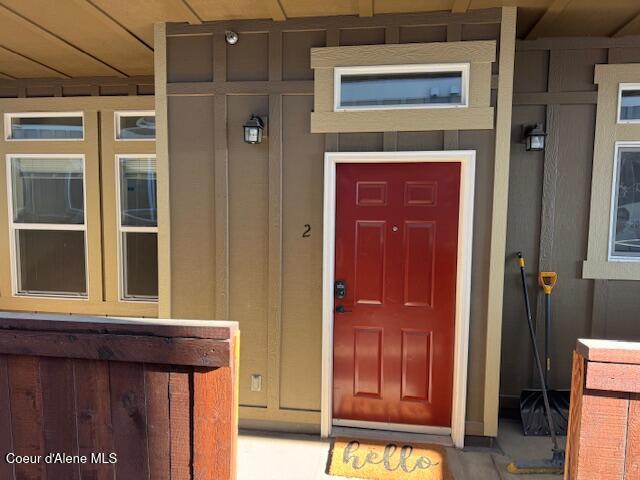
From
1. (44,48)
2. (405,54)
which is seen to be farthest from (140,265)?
(405,54)

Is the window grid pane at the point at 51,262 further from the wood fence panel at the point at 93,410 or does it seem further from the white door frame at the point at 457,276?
the wood fence panel at the point at 93,410

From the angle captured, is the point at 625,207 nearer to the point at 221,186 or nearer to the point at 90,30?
the point at 221,186

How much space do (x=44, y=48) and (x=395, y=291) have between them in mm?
3358

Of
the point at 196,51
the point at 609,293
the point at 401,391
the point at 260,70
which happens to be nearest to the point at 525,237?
the point at 609,293

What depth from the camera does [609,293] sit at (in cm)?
296

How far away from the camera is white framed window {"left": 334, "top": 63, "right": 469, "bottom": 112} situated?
262cm

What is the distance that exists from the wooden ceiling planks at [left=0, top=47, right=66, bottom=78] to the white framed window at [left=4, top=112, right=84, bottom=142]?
353mm

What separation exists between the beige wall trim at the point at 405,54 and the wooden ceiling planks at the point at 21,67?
2602 mm

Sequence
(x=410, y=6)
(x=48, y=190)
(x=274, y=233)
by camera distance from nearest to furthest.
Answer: (x=410, y=6), (x=274, y=233), (x=48, y=190)

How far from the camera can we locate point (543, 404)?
2.96m

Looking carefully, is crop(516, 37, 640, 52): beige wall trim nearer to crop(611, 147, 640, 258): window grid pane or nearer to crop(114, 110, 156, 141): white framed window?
crop(611, 147, 640, 258): window grid pane

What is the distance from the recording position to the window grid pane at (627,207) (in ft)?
9.59

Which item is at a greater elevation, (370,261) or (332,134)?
(332,134)

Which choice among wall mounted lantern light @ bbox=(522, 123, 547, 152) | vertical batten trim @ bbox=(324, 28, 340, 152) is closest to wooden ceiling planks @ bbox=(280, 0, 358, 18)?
vertical batten trim @ bbox=(324, 28, 340, 152)
